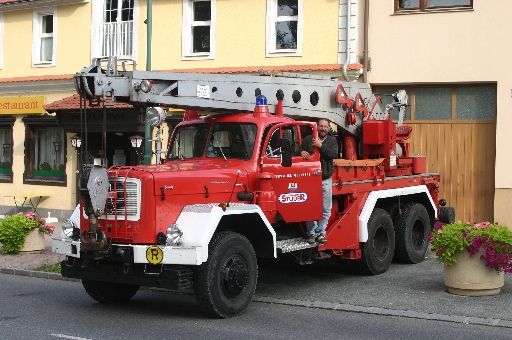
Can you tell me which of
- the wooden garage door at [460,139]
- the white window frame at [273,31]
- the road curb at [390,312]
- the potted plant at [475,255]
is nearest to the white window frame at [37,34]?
the white window frame at [273,31]

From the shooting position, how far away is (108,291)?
33.2ft

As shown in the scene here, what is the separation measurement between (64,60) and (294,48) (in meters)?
7.38

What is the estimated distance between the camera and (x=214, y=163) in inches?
403

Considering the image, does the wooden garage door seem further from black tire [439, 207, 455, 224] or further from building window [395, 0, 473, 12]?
black tire [439, 207, 455, 224]

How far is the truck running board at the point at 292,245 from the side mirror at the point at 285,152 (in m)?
1.07

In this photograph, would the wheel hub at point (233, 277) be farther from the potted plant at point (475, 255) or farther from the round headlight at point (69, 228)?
the potted plant at point (475, 255)

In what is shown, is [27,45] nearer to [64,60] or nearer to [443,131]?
[64,60]

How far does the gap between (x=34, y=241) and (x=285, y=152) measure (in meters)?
6.87

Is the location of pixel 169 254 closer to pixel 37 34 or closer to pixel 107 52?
pixel 107 52

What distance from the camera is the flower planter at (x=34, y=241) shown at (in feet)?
48.1

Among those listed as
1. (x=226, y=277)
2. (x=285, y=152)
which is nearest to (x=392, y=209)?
(x=285, y=152)

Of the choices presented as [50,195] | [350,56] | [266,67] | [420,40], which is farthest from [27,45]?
[420,40]

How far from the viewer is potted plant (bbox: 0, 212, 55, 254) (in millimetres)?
14406

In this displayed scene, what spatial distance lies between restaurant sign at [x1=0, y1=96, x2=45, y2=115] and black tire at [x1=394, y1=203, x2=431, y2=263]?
1314cm
